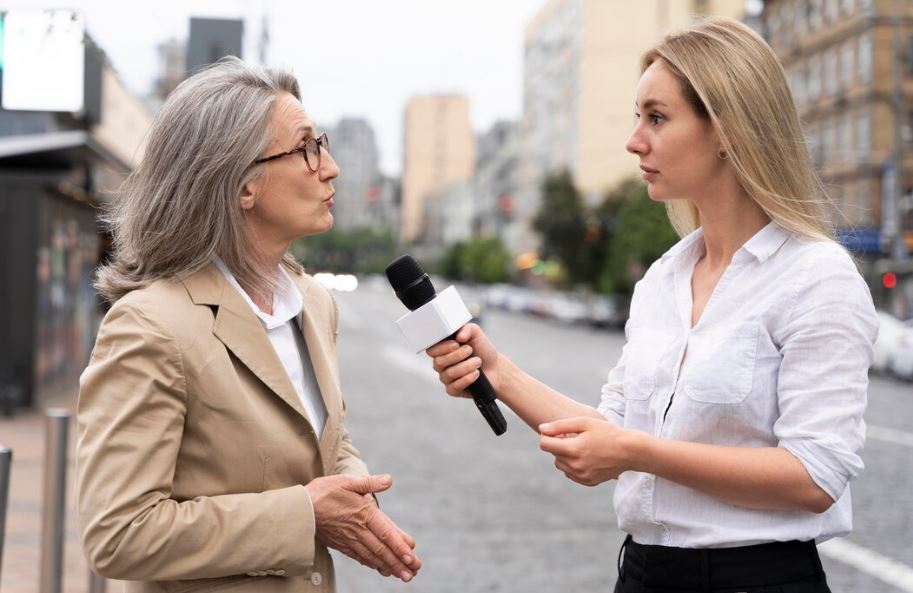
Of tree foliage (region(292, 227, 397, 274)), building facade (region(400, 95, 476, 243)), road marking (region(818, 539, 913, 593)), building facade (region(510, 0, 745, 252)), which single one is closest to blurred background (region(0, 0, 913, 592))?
road marking (region(818, 539, 913, 593))

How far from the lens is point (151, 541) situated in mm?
2184

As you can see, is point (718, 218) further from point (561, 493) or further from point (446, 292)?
point (561, 493)

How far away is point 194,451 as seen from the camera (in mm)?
2293

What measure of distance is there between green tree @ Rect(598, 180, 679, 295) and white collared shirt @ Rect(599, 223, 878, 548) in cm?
3743

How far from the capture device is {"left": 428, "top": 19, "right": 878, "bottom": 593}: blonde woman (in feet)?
7.38

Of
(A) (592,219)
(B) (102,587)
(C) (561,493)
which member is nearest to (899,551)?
(C) (561,493)

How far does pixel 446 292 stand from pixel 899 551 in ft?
20.2

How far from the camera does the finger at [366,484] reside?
239 cm

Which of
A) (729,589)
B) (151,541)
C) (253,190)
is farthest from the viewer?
(253,190)

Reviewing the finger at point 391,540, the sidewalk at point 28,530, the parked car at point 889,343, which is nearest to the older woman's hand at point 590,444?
the finger at point 391,540

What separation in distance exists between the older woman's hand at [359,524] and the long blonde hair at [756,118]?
100 centimetres

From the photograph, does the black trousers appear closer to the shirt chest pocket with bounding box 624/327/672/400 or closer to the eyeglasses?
the shirt chest pocket with bounding box 624/327/672/400

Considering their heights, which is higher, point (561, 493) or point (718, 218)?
point (718, 218)

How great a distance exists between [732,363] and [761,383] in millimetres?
71
